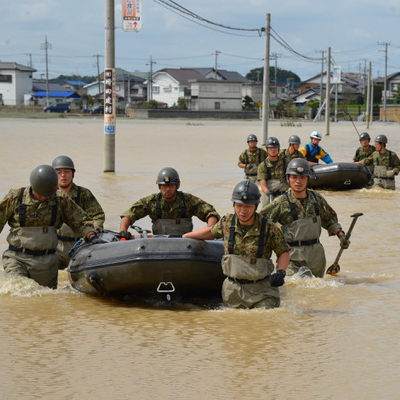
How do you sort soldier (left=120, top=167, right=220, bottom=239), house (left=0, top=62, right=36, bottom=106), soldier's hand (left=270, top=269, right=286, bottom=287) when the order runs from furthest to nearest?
house (left=0, top=62, right=36, bottom=106)
soldier (left=120, top=167, right=220, bottom=239)
soldier's hand (left=270, top=269, right=286, bottom=287)

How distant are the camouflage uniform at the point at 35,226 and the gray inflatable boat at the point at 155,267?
1.16 feet

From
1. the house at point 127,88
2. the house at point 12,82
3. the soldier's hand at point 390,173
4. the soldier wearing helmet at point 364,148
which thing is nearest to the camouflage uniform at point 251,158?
the soldier wearing helmet at point 364,148

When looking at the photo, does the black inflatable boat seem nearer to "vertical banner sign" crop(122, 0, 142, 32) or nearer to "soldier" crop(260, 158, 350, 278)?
"vertical banner sign" crop(122, 0, 142, 32)

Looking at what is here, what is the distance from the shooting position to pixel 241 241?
780 centimetres

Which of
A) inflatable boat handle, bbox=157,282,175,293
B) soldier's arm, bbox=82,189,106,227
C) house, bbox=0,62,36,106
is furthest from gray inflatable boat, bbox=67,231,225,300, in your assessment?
house, bbox=0,62,36,106

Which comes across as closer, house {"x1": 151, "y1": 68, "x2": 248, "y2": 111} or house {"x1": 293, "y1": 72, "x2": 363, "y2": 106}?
house {"x1": 151, "y1": 68, "x2": 248, "y2": 111}

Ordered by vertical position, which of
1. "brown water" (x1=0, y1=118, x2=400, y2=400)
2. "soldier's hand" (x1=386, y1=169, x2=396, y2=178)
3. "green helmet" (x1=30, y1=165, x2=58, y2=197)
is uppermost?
"green helmet" (x1=30, y1=165, x2=58, y2=197)

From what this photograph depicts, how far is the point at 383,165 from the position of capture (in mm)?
19172

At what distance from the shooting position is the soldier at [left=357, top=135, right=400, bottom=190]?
18.7 m

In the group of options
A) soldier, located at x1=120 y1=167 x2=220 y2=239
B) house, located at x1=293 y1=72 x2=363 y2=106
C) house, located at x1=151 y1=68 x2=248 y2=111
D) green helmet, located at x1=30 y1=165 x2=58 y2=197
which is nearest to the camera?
green helmet, located at x1=30 y1=165 x2=58 y2=197

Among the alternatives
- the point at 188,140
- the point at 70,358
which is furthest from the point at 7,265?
the point at 188,140

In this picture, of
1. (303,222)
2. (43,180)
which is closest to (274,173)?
(303,222)

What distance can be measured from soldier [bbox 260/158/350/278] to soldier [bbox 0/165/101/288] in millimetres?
1971

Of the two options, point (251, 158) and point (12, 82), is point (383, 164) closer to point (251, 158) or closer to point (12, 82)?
point (251, 158)
